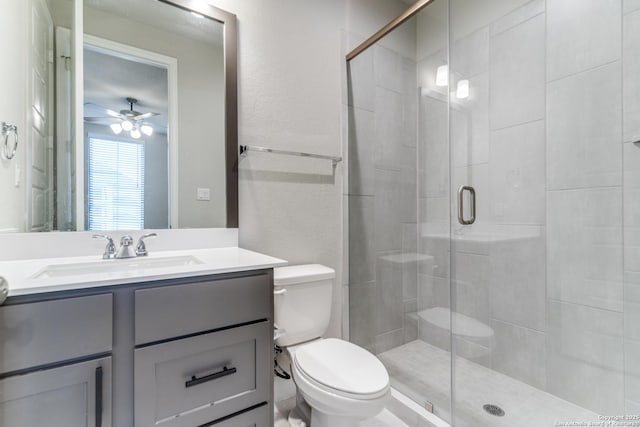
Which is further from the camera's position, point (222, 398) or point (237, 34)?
point (237, 34)

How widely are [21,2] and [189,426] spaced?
1.64 m

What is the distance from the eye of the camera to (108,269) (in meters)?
1.09

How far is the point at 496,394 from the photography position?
5.18 ft

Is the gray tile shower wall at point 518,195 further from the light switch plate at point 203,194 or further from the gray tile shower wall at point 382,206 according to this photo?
the light switch plate at point 203,194

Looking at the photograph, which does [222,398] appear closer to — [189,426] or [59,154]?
[189,426]

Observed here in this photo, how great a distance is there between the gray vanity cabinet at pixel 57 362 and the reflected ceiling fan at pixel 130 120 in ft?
2.75

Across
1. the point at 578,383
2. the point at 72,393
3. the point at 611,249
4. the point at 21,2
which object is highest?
the point at 21,2

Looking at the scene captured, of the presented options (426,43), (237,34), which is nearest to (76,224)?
(237,34)

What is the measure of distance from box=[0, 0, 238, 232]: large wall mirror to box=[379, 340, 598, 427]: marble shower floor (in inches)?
54.8

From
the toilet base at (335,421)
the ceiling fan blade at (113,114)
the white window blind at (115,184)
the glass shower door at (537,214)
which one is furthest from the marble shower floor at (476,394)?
the ceiling fan blade at (113,114)

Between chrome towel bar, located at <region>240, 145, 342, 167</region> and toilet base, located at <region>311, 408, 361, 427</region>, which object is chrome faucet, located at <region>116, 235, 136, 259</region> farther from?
toilet base, located at <region>311, 408, 361, 427</region>

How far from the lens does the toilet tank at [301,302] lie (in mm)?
1442

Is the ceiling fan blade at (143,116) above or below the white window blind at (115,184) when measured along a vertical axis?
above

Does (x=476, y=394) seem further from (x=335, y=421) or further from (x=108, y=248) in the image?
(x=108, y=248)
